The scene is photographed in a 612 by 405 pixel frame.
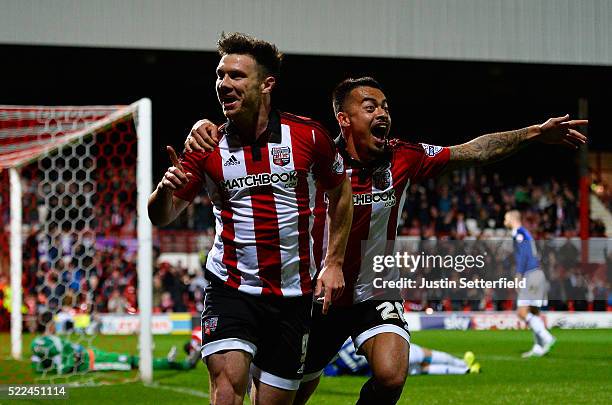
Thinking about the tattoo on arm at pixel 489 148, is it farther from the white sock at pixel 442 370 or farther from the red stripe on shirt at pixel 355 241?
the white sock at pixel 442 370

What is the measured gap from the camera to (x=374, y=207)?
564cm

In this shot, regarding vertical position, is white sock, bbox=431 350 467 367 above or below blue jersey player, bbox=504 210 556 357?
below

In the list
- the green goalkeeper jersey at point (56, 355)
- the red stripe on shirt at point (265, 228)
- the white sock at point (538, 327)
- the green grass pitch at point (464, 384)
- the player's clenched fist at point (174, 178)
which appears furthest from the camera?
the white sock at point (538, 327)

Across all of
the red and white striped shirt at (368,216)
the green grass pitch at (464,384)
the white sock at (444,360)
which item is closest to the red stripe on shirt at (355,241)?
the red and white striped shirt at (368,216)

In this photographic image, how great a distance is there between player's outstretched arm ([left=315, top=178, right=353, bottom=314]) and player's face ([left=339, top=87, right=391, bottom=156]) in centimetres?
80

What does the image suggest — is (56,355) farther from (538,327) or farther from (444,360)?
(538,327)

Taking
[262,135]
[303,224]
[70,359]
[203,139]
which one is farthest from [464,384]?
[203,139]

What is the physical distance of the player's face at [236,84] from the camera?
4613 mm

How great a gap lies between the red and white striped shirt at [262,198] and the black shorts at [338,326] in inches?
32.6

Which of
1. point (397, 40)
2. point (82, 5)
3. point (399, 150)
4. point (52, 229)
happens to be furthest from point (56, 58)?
point (399, 150)

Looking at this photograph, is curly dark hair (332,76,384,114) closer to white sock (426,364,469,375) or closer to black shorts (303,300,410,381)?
black shorts (303,300,410,381)

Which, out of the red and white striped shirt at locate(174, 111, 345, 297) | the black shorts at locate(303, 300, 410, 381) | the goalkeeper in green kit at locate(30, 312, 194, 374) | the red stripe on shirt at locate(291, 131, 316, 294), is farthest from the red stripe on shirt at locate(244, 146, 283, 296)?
the goalkeeper in green kit at locate(30, 312, 194, 374)

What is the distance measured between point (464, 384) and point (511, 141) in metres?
4.47

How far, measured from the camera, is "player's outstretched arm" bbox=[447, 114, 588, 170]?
19.5 feet
